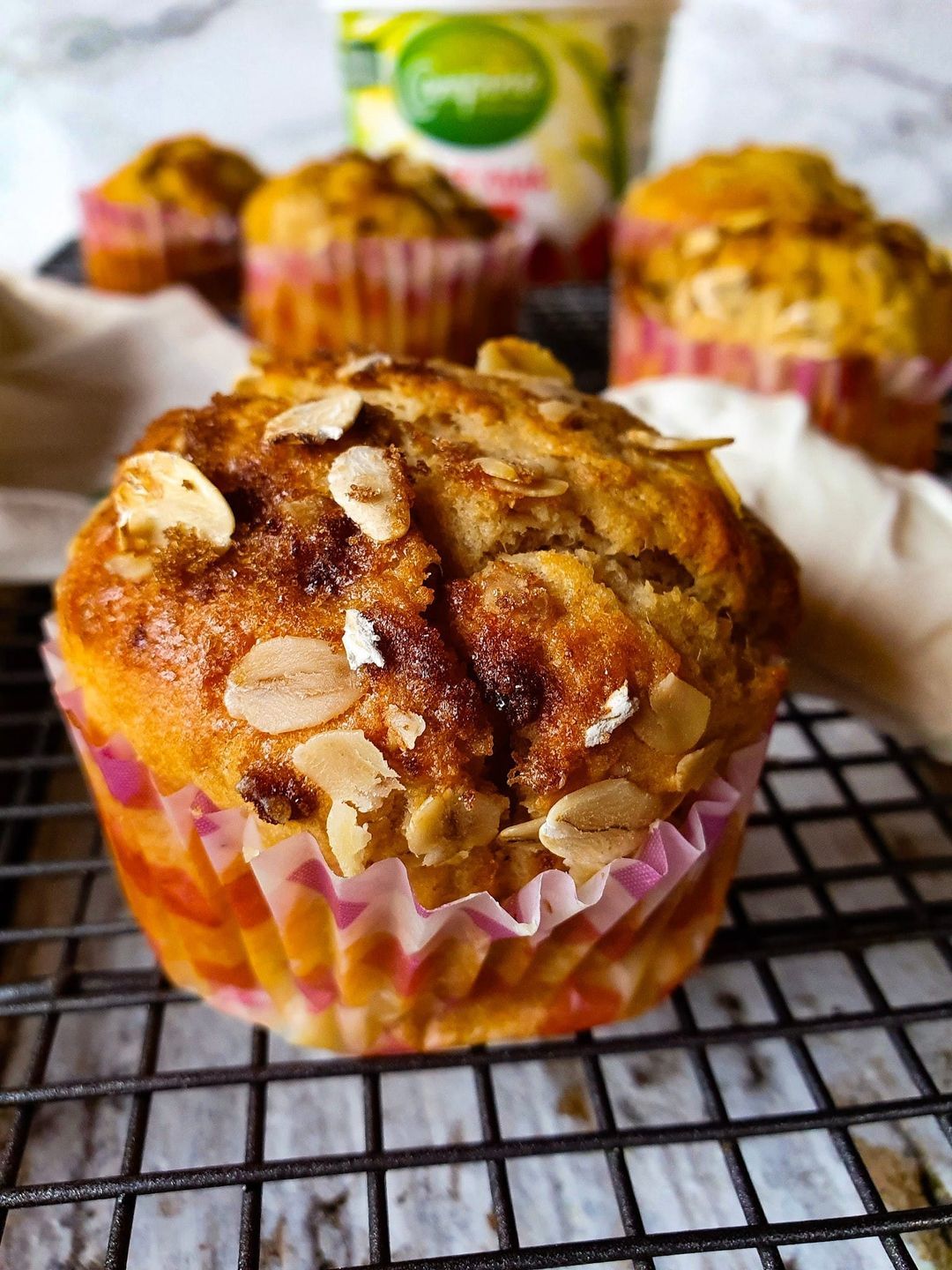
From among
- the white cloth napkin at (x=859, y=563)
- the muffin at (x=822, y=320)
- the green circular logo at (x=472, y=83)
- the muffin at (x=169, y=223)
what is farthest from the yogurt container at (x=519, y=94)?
the white cloth napkin at (x=859, y=563)

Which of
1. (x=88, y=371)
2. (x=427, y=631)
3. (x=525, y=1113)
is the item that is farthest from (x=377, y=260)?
(x=525, y=1113)

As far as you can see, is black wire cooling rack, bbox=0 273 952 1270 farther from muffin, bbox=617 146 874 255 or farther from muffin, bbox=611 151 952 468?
muffin, bbox=617 146 874 255

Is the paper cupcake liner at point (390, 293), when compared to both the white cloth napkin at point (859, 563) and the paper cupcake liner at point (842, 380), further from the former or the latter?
the white cloth napkin at point (859, 563)

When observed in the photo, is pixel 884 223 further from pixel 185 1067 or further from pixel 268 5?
pixel 268 5

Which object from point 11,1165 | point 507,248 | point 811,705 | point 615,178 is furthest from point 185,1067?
point 615,178

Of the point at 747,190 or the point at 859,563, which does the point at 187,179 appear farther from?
the point at 859,563

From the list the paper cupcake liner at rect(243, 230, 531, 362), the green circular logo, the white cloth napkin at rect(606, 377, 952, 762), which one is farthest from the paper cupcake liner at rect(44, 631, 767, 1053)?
the green circular logo

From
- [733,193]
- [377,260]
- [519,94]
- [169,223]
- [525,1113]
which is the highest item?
[519,94]
